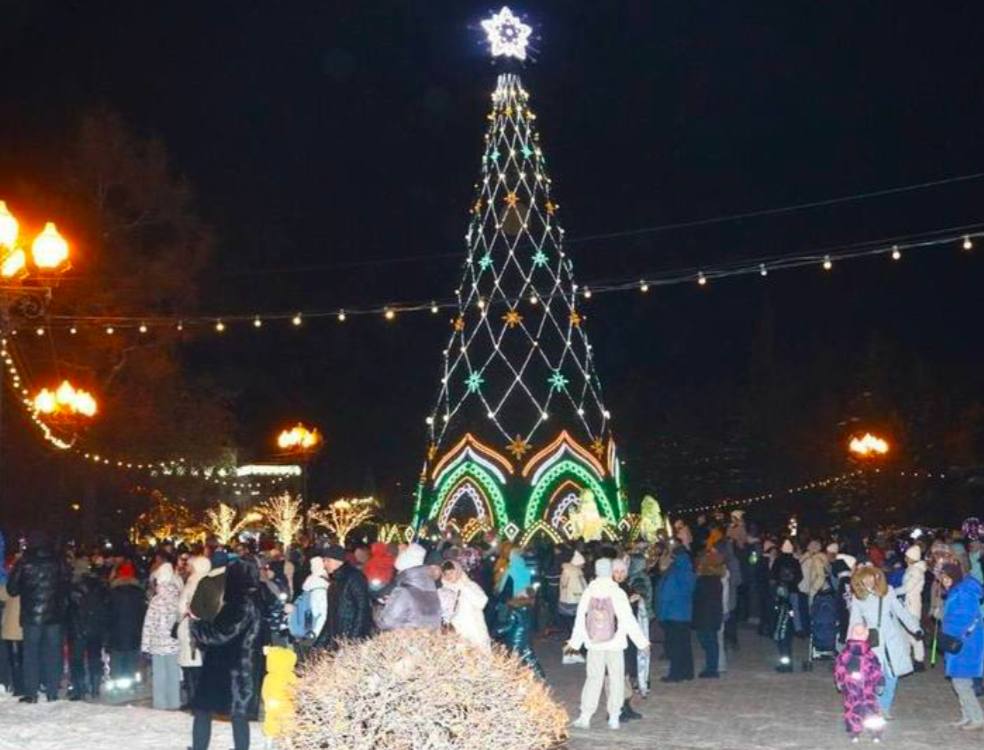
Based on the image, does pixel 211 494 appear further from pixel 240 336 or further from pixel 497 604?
pixel 497 604

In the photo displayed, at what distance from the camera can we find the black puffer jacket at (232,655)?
1123cm

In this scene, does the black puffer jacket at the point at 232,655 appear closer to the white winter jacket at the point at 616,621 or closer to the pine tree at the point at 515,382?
the white winter jacket at the point at 616,621

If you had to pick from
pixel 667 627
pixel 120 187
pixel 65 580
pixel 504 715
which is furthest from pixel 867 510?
pixel 504 715

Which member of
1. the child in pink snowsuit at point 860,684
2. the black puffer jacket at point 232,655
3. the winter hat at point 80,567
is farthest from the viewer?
the winter hat at point 80,567

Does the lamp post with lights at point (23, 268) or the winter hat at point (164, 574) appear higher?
the lamp post with lights at point (23, 268)

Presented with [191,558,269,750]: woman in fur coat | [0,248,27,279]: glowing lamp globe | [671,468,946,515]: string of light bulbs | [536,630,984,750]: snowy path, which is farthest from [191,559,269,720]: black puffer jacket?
[671,468,946,515]: string of light bulbs

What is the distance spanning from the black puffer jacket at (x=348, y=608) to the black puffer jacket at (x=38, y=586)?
4.81 m

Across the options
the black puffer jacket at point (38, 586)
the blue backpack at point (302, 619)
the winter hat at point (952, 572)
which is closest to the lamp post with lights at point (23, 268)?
the black puffer jacket at point (38, 586)

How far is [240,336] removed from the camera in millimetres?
50031

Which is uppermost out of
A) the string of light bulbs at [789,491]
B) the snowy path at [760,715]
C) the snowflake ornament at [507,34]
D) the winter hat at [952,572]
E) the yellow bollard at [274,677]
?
the snowflake ornament at [507,34]

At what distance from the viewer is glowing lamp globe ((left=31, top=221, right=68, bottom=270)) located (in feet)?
56.4

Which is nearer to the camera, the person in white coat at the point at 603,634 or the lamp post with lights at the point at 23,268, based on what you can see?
the person in white coat at the point at 603,634

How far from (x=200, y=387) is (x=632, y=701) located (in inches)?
1048

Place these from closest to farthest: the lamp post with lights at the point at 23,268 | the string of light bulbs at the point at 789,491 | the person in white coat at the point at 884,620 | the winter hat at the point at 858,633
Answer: the winter hat at the point at 858,633 → the person in white coat at the point at 884,620 → the lamp post with lights at the point at 23,268 → the string of light bulbs at the point at 789,491
